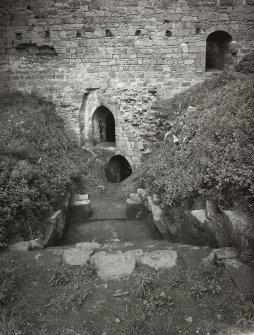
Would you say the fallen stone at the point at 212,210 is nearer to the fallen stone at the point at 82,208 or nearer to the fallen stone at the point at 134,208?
the fallen stone at the point at 134,208

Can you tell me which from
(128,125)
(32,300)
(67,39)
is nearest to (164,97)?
(128,125)

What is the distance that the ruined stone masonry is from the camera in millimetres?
9594

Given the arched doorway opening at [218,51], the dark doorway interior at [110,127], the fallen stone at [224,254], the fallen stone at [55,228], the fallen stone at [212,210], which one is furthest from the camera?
the dark doorway interior at [110,127]

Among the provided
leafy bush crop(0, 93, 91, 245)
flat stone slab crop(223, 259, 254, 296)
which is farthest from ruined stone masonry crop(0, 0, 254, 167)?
flat stone slab crop(223, 259, 254, 296)

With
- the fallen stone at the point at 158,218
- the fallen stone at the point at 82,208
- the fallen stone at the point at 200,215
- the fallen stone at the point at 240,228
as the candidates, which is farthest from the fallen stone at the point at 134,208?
the fallen stone at the point at 240,228

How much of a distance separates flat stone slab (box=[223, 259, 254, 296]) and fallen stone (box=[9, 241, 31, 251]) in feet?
10.7

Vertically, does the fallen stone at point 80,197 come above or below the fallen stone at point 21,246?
below

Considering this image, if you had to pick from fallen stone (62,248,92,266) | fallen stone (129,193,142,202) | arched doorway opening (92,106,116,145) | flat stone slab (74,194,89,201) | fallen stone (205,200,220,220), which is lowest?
flat stone slab (74,194,89,201)

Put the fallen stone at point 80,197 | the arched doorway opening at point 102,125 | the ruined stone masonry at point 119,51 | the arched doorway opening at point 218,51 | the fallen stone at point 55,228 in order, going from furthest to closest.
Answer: the arched doorway opening at point 102,125
the arched doorway opening at point 218,51
the ruined stone masonry at point 119,51
the fallen stone at point 80,197
the fallen stone at point 55,228

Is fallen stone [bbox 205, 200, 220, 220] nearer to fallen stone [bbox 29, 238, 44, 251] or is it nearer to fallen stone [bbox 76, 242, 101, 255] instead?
fallen stone [bbox 76, 242, 101, 255]

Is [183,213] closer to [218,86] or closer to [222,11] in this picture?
[218,86]

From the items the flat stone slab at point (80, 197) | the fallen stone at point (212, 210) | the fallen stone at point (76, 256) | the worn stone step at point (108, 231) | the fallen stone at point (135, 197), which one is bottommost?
the worn stone step at point (108, 231)

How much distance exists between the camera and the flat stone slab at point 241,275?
3.33 metres

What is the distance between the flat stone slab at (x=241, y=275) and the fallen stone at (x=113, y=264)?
4.61 feet
